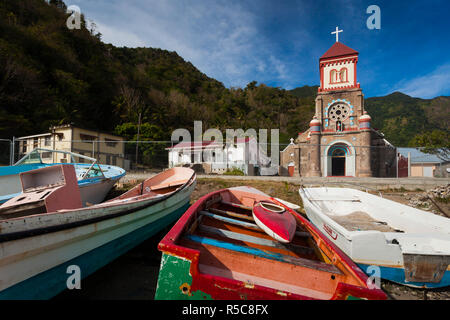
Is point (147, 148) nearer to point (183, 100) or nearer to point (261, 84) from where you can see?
point (183, 100)

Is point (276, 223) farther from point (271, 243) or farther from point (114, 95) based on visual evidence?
point (114, 95)

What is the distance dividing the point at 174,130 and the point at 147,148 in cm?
1507

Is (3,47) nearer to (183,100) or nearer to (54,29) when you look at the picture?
(54,29)

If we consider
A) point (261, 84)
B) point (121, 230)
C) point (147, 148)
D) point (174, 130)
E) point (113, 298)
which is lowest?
point (113, 298)

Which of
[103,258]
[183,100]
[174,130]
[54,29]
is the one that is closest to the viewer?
[103,258]

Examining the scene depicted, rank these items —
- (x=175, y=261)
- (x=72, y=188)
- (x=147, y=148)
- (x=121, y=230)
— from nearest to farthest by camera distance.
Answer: (x=175, y=261) → (x=121, y=230) → (x=72, y=188) → (x=147, y=148)

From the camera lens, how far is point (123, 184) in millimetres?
10625

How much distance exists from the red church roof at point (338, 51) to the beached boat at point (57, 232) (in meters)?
19.7

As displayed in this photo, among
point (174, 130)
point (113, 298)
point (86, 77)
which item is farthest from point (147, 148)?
point (113, 298)

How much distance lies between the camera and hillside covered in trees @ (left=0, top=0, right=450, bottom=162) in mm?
20859

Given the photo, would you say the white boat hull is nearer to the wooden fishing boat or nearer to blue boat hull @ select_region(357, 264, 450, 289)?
the wooden fishing boat

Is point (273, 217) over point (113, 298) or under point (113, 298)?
over

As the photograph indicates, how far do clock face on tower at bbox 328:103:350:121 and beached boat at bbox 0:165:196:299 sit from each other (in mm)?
17429

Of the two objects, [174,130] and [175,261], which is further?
[174,130]
